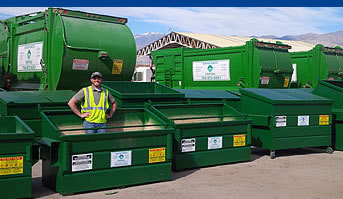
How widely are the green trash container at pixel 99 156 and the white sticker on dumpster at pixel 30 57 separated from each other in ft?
10.7

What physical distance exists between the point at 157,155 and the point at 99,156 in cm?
83

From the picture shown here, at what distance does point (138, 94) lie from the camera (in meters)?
6.71

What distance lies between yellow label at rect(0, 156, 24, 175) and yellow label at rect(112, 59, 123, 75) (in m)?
4.28

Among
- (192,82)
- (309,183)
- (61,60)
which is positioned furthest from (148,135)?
(192,82)

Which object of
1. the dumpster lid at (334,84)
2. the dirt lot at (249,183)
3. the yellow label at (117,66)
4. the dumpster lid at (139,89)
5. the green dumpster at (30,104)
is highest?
the yellow label at (117,66)

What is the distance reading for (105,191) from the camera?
195 inches

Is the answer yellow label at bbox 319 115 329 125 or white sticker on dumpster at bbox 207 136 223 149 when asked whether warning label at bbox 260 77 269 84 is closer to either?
yellow label at bbox 319 115 329 125

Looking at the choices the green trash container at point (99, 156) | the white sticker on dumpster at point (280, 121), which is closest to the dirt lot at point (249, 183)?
the green trash container at point (99, 156)

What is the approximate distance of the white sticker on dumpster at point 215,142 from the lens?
6.34 m

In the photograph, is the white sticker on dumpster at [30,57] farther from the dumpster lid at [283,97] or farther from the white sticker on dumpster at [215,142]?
the dumpster lid at [283,97]

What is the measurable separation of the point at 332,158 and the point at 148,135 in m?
Result: 3.92

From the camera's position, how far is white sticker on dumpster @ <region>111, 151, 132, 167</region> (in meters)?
4.99

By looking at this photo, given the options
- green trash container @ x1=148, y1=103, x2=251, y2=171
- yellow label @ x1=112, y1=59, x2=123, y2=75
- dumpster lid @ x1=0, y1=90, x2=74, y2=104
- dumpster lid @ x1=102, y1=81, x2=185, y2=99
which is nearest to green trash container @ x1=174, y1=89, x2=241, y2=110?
dumpster lid @ x1=102, y1=81, x2=185, y2=99

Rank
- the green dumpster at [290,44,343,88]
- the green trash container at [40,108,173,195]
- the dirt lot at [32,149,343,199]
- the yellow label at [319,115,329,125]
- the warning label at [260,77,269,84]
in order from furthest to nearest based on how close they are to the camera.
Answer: the green dumpster at [290,44,343,88]
the warning label at [260,77,269,84]
the yellow label at [319,115,329,125]
the dirt lot at [32,149,343,199]
the green trash container at [40,108,173,195]
